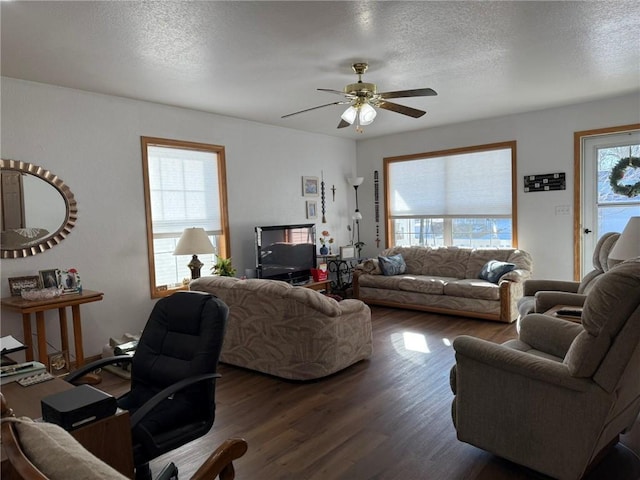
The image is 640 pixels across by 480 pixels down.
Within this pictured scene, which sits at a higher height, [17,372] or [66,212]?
[66,212]

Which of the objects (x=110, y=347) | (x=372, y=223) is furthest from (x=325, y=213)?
(x=110, y=347)

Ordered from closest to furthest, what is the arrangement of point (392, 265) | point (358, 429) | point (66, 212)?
1. point (358, 429)
2. point (66, 212)
3. point (392, 265)

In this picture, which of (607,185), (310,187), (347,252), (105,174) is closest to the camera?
(105,174)

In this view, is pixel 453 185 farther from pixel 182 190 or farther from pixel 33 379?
pixel 33 379

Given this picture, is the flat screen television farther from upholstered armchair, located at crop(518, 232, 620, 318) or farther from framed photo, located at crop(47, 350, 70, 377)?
upholstered armchair, located at crop(518, 232, 620, 318)

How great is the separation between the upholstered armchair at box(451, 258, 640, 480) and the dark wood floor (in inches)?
8.1

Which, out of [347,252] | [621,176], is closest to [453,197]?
[347,252]

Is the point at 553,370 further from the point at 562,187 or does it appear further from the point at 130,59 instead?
the point at 562,187

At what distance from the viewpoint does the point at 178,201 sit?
5242 millimetres

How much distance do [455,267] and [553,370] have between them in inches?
170

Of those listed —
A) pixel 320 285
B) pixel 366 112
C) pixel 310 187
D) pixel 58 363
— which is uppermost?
pixel 366 112

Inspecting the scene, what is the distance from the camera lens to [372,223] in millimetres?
7688

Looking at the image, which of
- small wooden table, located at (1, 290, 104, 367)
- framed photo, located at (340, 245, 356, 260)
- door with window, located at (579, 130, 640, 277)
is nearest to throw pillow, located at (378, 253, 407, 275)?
framed photo, located at (340, 245, 356, 260)

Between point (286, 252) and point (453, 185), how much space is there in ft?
9.05
